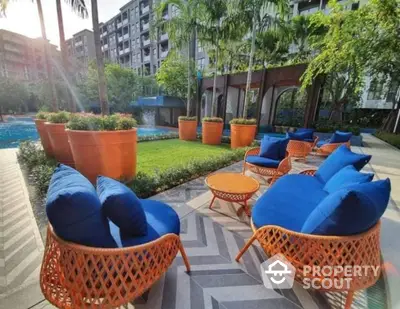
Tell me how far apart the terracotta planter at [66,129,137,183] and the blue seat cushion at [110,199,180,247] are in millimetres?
1833

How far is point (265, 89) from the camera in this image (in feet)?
32.6

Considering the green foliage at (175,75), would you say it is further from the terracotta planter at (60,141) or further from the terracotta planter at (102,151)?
the terracotta planter at (102,151)

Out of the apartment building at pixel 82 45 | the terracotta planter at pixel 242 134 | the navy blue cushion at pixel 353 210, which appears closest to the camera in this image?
the navy blue cushion at pixel 353 210

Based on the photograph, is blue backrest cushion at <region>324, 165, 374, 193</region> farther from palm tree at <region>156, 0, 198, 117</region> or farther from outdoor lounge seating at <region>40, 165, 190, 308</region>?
palm tree at <region>156, 0, 198, 117</region>

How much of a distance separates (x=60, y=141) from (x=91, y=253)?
425cm

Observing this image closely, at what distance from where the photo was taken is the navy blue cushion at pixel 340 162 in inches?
94.8

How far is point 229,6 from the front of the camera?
6.90 m

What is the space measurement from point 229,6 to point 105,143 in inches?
264

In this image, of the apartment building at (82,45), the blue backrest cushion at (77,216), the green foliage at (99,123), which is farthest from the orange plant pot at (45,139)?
the apartment building at (82,45)

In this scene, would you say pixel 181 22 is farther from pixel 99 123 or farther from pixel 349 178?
pixel 349 178

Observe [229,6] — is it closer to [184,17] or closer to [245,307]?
[184,17]

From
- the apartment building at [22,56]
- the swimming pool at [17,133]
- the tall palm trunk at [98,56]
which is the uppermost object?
the apartment building at [22,56]

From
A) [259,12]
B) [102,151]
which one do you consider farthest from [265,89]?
[102,151]

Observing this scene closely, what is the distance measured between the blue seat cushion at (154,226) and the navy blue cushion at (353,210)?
1038 millimetres
